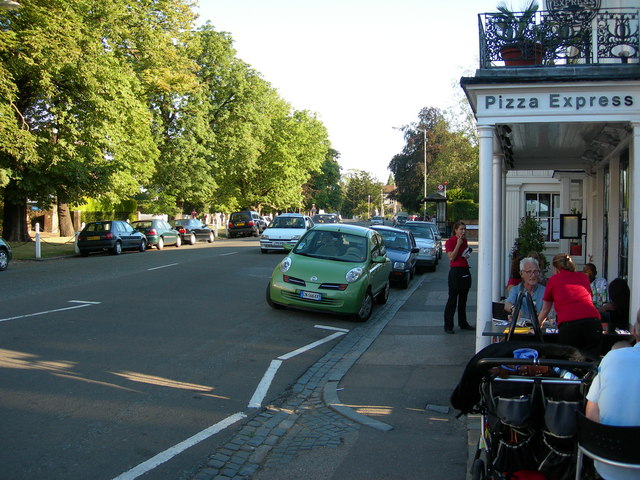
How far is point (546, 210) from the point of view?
2156 centimetres

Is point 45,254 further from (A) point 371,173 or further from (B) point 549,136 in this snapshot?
(A) point 371,173

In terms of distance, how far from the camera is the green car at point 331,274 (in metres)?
11.1

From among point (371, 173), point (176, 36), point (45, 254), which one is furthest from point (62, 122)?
point (371, 173)

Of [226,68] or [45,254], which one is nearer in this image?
[45,254]

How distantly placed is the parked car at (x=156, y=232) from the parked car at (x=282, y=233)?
703 cm

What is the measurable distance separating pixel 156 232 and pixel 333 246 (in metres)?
20.6

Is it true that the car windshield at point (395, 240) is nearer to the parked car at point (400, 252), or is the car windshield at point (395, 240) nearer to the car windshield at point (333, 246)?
the parked car at point (400, 252)

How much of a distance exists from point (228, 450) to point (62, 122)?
22967 mm

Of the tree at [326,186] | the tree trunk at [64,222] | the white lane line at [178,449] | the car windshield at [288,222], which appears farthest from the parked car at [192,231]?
the tree at [326,186]

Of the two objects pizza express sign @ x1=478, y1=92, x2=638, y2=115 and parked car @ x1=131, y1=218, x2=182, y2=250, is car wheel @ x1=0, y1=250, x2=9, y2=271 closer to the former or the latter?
parked car @ x1=131, y1=218, x2=182, y2=250

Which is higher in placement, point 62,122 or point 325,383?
point 62,122

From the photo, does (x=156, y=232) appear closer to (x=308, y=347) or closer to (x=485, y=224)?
(x=308, y=347)

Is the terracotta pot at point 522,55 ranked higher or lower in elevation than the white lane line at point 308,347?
higher

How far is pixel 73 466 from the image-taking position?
4.55m
